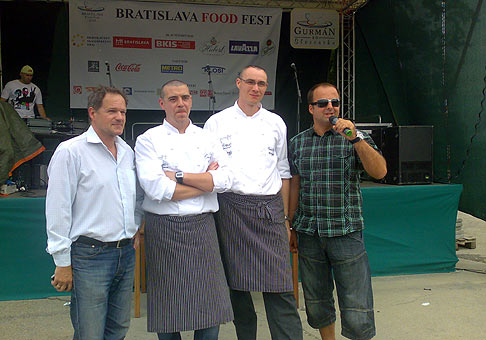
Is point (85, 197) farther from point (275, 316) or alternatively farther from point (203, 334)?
point (275, 316)

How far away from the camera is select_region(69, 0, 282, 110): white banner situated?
6547 mm

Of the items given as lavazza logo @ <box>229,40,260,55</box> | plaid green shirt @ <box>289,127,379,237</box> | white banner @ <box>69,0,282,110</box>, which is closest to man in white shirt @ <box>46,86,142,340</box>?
plaid green shirt @ <box>289,127,379,237</box>

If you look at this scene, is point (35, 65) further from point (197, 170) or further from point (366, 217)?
point (197, 170)

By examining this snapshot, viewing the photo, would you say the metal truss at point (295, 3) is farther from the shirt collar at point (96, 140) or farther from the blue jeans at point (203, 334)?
the blue jeans at point (203, 334)

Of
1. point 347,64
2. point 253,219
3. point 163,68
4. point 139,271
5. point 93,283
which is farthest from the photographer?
point 347,64

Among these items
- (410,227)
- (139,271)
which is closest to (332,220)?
(139,271)

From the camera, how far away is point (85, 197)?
189cm

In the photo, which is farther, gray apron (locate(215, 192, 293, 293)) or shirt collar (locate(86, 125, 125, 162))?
gray apron (locate(215, 192, 293, 293))

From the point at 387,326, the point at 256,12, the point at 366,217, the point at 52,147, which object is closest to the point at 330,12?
the point at 256,12

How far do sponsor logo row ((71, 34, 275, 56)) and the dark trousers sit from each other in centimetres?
507

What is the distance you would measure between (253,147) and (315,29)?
498cm

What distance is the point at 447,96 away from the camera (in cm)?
476

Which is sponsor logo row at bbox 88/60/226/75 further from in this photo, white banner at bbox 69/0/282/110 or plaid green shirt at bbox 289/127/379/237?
plaid green shirt at bbox 289/127/379/237

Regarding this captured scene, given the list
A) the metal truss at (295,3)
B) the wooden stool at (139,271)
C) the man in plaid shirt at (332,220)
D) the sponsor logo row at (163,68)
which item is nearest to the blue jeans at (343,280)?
the man in plaid shirt at (332,220)
